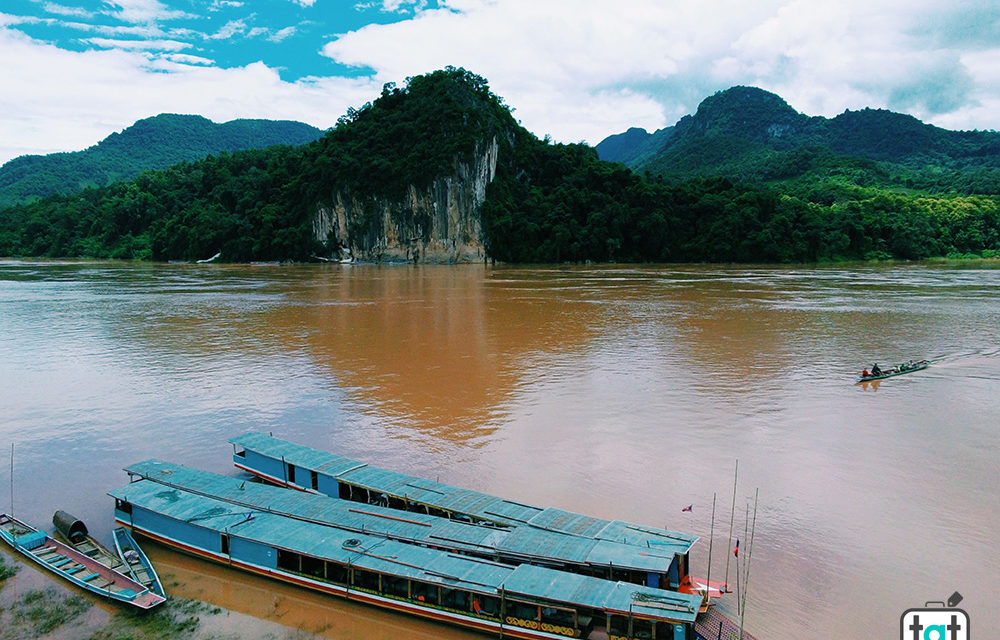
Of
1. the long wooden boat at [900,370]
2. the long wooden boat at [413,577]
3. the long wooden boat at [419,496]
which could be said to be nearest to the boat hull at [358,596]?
the long wooden boat at [413,577]

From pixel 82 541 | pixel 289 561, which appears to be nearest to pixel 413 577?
pixel 289 561

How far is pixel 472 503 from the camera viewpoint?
883 cm

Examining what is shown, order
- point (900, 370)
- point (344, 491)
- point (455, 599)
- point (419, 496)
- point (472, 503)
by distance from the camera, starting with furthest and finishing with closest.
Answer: point (900, 370), point (344, 491), point (419, 496), point (472, 503), point (455, 599)

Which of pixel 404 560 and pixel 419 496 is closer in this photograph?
pixel 404 560

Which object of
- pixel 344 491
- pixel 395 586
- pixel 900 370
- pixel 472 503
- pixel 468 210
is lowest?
pixel 395 586

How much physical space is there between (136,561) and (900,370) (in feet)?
58.9

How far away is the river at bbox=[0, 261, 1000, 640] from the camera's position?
8211 mm

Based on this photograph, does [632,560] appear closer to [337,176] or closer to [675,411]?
[675,411]

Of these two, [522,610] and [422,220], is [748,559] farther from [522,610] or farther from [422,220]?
[422,220]

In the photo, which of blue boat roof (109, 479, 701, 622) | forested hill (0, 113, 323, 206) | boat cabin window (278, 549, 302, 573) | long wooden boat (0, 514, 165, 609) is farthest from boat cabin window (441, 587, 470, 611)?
forested hill (0, 113, 323, 206)

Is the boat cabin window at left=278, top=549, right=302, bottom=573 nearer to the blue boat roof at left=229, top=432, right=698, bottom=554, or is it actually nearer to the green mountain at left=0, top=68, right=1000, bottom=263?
the blue boat roof at left=229, top=432, right=698, bottom=554

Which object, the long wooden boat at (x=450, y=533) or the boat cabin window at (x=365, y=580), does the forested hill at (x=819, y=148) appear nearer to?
the long wooden boat at (x=450, y=533)

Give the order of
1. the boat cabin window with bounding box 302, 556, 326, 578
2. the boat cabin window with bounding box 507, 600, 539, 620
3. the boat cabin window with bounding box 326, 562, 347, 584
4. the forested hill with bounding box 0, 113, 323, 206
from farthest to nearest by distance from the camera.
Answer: the forested hill with bounding box 0, 113, 323, 206
the boat cabin window with bounding box 302, 556, 326, 578
the boat cabin window with bounding box 326, 562, 347, 584
the boat cabin window with bounding box 507, 600, 539, 620

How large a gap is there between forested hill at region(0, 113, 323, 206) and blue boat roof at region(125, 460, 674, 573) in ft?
454
